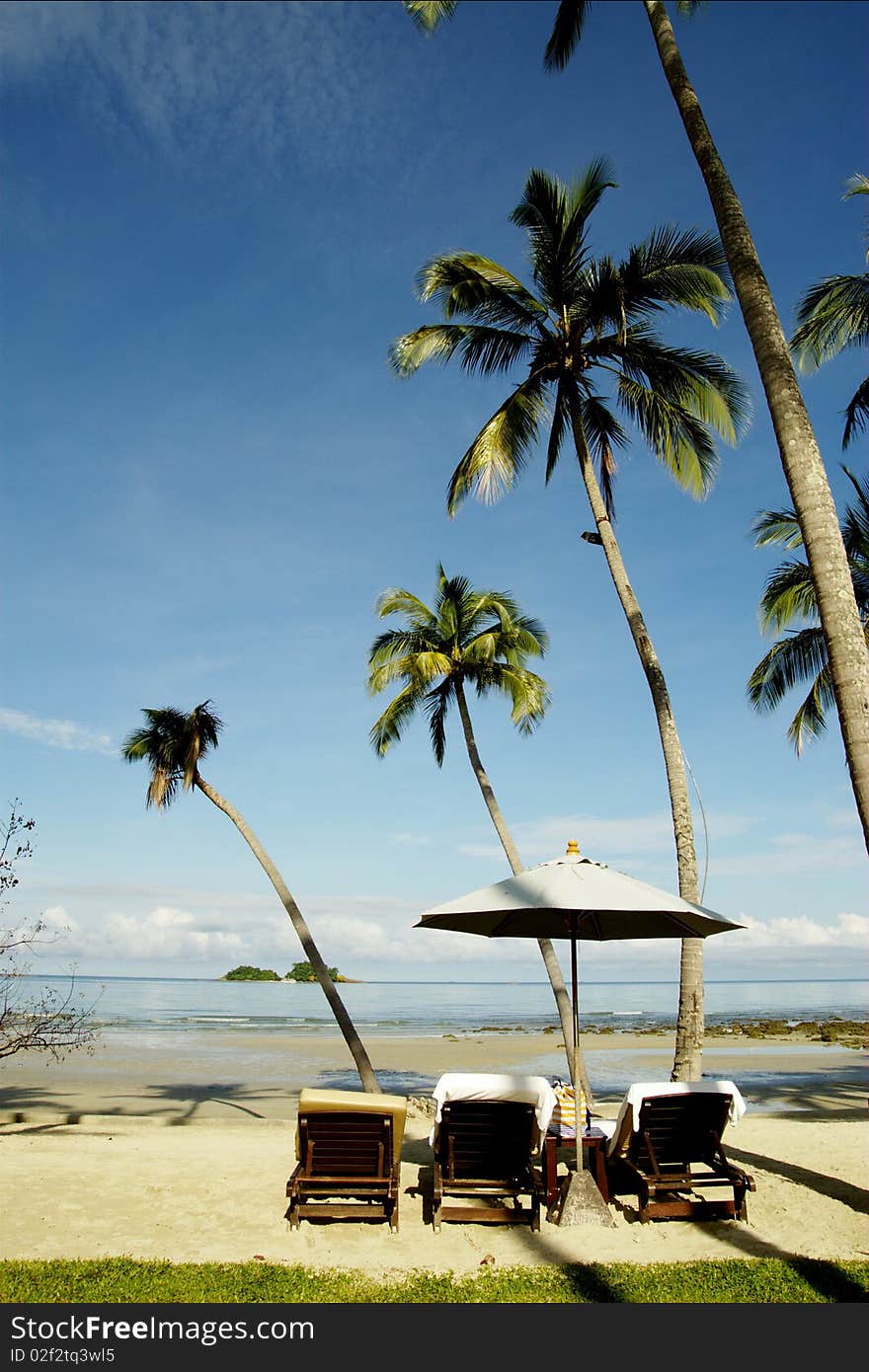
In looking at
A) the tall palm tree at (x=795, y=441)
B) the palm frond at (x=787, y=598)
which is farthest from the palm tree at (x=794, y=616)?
the tall palm tree at (x=795, y=441)

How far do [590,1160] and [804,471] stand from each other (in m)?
5.45

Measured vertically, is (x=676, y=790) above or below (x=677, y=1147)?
above

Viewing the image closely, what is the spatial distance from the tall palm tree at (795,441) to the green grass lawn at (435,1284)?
8.24 feet

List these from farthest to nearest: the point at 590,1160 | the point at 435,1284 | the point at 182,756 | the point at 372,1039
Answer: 1. the point at 372,1039
2. the point at 182,756
3. the point at 590,1160
4. the point at 435,1284

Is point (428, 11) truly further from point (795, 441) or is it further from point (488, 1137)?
point (488, 1137)

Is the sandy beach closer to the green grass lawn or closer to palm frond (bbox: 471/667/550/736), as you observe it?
the green grass lawn

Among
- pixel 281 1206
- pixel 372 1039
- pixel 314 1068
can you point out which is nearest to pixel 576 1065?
pixel 281 1206

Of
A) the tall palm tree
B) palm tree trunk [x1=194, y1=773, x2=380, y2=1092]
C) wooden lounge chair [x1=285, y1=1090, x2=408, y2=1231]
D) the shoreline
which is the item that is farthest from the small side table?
palm tree trunk [x1=194, y1=773, x2=380, y2=1092]

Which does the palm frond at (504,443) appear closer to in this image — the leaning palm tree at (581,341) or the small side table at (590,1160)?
the leaning palm tree at (581,341)

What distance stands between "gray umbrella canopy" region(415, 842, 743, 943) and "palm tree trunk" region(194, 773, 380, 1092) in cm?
700

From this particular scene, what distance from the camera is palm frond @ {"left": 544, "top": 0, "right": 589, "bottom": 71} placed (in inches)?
419

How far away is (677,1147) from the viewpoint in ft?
21.6
